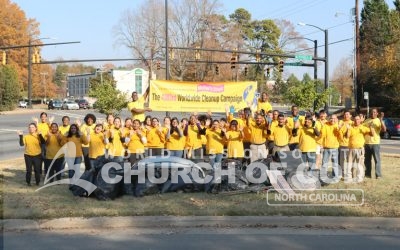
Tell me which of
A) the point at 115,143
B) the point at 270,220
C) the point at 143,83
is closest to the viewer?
the point at 270,220

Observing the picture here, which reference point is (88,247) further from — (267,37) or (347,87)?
(347,87)

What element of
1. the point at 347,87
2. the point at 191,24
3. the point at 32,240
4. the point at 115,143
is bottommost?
the point at 32,240

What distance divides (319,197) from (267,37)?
7700 centimetres

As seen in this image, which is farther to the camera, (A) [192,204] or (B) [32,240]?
(A) [192,204]

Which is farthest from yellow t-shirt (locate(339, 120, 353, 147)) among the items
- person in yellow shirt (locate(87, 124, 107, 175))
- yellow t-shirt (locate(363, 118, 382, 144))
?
person in yellow shirt (locate(87, 124, 107, 175))

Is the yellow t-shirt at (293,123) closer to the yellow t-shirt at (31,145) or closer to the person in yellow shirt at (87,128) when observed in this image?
the person in yellow shirt at (87,128)

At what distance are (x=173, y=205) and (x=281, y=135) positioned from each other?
378 cm

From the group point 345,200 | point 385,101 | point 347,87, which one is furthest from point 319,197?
point 347,87

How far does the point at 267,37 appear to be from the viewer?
84750 mm

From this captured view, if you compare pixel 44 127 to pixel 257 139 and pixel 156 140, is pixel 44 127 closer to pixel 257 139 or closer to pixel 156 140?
pixel 156 140

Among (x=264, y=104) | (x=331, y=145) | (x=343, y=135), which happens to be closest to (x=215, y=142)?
(x=264, y=104)

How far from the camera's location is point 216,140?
11727mm

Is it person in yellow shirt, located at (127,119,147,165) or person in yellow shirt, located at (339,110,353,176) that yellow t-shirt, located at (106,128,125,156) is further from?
person in yellow shirt, located at (339,110,353,176)

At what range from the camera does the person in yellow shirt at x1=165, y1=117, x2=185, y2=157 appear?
12039mm
